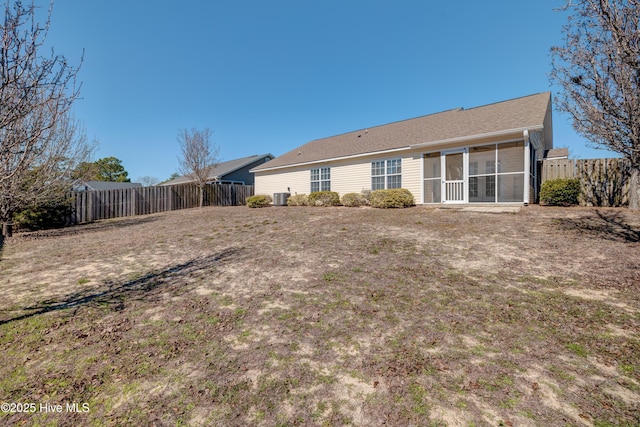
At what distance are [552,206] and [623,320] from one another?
379 inches

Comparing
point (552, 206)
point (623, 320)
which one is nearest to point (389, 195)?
point (552, 206)

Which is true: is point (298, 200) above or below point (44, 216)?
above

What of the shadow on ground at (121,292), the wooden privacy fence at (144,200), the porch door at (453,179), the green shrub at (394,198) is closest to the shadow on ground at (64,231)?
the wooden privacy fence at (144,200)

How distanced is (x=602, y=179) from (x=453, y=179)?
5480 millimetres

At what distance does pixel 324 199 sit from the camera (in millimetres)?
16875

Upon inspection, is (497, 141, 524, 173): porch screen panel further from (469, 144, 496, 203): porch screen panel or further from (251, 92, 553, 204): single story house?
(469, 144, 496, 203): porch screen panel

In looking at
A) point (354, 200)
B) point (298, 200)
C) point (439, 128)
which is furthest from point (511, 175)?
point (298, 200)

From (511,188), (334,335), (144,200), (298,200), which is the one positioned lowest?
(334,335)

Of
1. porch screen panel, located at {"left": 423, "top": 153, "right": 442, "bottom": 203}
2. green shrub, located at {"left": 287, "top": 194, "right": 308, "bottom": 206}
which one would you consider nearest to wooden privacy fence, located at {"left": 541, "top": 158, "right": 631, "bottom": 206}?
porch screen panel, located at {"left": 423, "top": 153, "right": 442, "bottom": 203}

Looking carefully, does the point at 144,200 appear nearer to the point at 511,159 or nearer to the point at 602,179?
the point at 511,159

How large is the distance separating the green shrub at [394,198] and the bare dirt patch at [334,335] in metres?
6.52

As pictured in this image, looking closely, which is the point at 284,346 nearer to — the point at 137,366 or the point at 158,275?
the point at 137,366

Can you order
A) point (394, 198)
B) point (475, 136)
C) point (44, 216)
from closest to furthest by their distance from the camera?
point (475, 136) < point (394, 198) < point (44, 216)

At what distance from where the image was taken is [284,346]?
3293 millimetres
